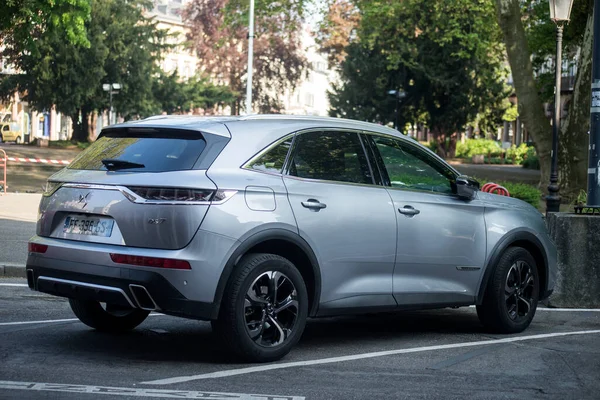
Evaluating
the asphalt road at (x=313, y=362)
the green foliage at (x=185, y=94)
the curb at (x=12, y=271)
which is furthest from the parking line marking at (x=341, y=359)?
the green foliage at (x=185, y=94)

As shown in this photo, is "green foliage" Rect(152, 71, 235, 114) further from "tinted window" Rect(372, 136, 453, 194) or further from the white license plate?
the white license plate

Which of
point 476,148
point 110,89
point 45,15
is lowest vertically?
point 476,148

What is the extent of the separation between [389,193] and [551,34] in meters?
31.9

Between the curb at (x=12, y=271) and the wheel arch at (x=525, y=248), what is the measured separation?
18.4 feet

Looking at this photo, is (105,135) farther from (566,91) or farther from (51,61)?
(566,91)

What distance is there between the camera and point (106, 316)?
8.31m

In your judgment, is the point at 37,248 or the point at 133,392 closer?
the point at 133,392

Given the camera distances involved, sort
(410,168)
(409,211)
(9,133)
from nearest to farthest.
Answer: (409,211)
(410,168)
(9,133)

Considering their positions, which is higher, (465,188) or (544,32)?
(544,32)

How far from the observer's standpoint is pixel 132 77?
66750mm

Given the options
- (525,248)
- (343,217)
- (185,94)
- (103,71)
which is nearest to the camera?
(343,217)

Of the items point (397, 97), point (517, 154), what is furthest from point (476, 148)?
point (397, 97)

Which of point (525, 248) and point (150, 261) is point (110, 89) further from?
point (150, 261)

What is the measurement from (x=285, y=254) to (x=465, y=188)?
1.87 m
